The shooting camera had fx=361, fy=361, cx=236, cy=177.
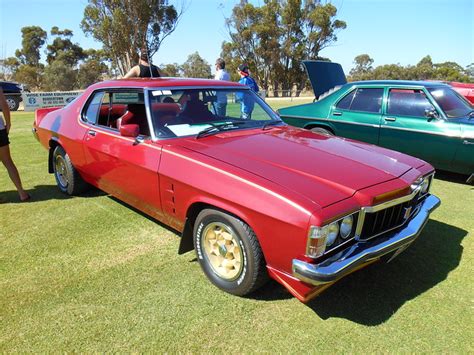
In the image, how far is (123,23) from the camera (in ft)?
111

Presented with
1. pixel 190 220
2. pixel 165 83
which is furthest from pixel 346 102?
pixel 190 220

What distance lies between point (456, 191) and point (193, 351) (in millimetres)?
4617

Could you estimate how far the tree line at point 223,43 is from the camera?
3416 centimetres

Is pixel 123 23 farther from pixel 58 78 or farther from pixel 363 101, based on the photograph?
pixel 363 101

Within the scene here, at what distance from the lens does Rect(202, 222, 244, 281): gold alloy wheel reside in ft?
8.75

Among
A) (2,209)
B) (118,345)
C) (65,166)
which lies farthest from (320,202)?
(2,209)

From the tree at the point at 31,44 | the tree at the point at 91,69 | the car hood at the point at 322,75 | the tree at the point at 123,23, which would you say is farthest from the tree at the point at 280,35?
the car hood at the point at 322,75

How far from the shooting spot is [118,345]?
2.29 meters

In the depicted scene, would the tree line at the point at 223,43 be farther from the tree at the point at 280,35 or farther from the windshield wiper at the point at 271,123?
the windshield wiper at the point at 271,123

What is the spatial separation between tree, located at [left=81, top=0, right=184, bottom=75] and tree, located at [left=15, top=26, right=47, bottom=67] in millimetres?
20534

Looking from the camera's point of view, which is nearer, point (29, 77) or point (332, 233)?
point (332, 233)

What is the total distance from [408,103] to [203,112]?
12.3 ft

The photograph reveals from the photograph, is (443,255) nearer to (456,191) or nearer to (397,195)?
(397,195)

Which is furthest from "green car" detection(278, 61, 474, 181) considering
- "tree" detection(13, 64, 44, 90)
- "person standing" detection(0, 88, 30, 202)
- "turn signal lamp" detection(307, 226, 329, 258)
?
"tree" detection(13, 64, 44, 90)
